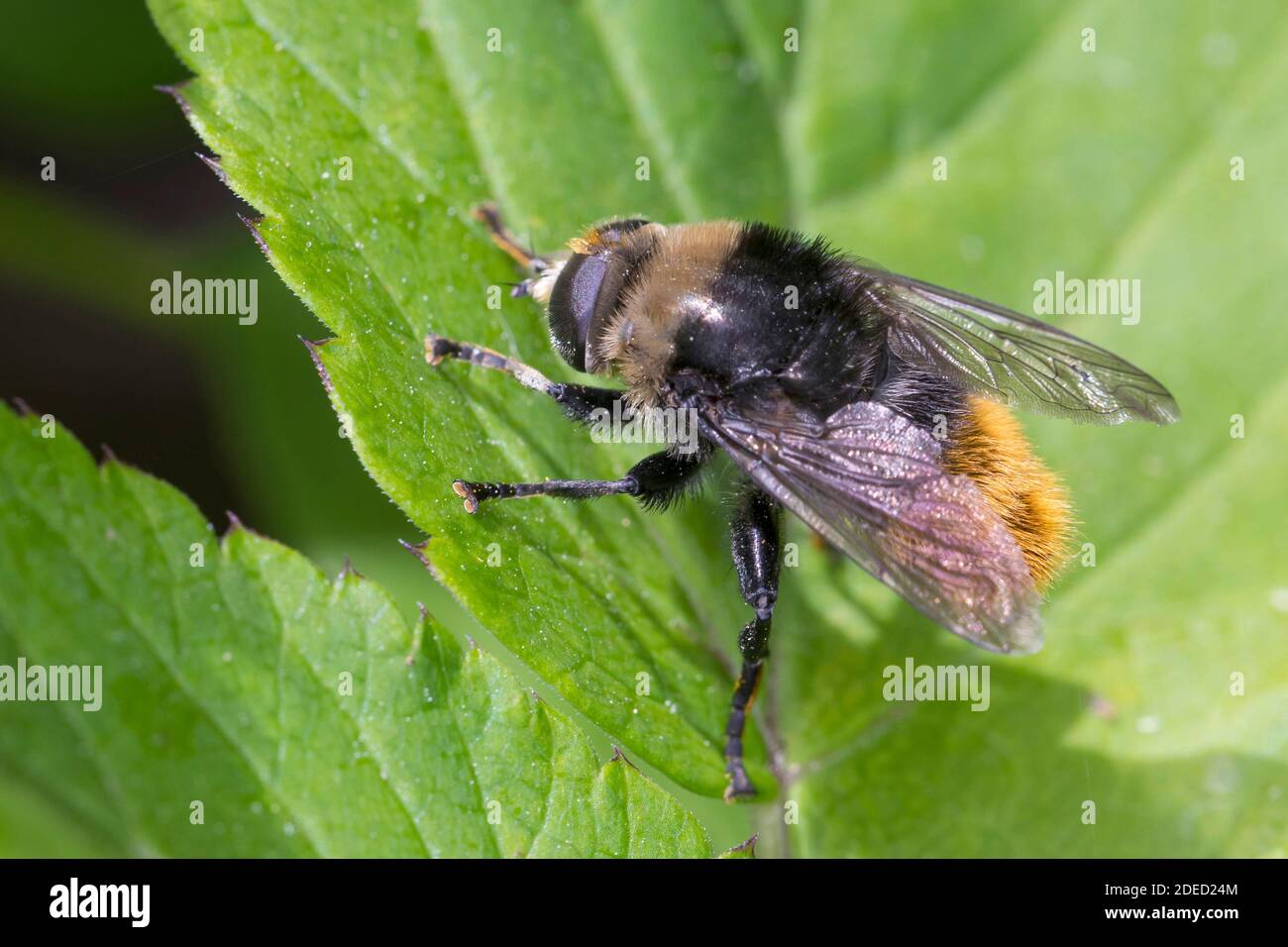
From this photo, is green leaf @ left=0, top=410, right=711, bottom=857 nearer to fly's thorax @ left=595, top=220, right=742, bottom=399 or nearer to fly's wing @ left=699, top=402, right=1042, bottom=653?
fly's wing @ left=699, top=402, right=1042, bottom=653

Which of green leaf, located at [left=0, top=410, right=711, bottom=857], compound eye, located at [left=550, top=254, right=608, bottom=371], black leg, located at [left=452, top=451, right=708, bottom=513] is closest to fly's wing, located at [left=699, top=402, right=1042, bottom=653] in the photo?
black leg, located at [left=452, top=451, right=708, bottom=513]

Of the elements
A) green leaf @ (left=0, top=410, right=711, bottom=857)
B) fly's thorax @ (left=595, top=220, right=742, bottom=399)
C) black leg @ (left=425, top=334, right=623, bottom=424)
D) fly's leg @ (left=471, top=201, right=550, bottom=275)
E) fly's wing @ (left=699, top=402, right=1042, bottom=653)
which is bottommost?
→ green leaf @ (left=0, top=410, right=711, bottom=857)

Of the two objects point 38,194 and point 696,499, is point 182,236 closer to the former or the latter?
point 38,194

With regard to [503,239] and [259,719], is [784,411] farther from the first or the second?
[259,719]

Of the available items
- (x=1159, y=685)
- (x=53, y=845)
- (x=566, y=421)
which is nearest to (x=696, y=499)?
(x=566, y=421)

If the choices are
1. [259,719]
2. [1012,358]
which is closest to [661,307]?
[1012,358]

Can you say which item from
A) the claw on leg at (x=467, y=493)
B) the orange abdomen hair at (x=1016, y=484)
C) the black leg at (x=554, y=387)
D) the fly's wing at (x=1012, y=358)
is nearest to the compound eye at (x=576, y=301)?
the black leg at (x=554, y=387)

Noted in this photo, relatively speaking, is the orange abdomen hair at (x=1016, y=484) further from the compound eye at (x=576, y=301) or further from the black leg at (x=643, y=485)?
the compound eye at (x=576, y=301)
